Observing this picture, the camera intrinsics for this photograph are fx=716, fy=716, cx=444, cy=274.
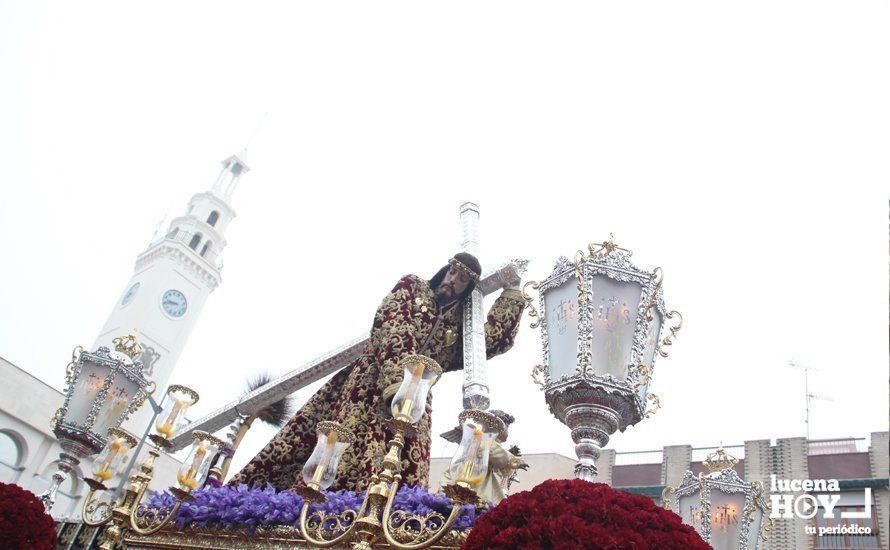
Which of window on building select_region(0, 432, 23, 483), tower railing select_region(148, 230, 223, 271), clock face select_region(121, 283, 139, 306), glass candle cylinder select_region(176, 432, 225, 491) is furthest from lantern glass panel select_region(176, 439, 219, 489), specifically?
tower railing select_region(148, 230, 223, 271)

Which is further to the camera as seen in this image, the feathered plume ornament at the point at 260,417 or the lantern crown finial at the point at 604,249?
the feathered plume ornament at the point at 260,417

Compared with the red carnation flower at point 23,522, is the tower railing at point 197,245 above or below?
above

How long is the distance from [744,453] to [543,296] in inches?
1108

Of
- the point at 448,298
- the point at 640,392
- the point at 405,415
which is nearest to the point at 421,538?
the point at 405,415

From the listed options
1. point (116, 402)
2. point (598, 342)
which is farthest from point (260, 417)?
point (598, 342)

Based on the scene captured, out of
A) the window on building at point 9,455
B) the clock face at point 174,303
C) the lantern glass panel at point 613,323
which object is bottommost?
the lantern glass panel at point 613,323

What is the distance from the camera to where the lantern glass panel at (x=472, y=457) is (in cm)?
417

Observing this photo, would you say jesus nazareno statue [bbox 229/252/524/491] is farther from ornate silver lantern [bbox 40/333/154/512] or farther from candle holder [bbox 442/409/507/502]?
ornate silver lantern [bbox 40/333/154/512]

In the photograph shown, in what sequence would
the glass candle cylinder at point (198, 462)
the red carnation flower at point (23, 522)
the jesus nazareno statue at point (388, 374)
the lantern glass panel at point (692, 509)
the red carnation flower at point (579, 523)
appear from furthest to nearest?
the lantern glass panel at point (692, 509), the jesus nazareno statue at point (388, 374), the glass candle cylinder at point (198, 462), the red carnation flower at point (23, 522), the red carnation flower at point (579, 523)

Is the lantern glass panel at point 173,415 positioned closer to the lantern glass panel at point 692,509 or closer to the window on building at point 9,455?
the lantern glass panel at point 692,509

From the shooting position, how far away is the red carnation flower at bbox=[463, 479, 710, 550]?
10.9 feet

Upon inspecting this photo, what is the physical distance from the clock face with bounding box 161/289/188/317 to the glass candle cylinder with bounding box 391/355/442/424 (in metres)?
60.5

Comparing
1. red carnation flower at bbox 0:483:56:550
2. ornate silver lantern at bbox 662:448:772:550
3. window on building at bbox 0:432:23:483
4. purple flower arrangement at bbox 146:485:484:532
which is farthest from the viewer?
window on building at bbox 0:432:23:483

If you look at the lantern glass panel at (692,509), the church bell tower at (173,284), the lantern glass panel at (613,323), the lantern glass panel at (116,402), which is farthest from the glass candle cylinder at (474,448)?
the church bell tower at (173,284)
